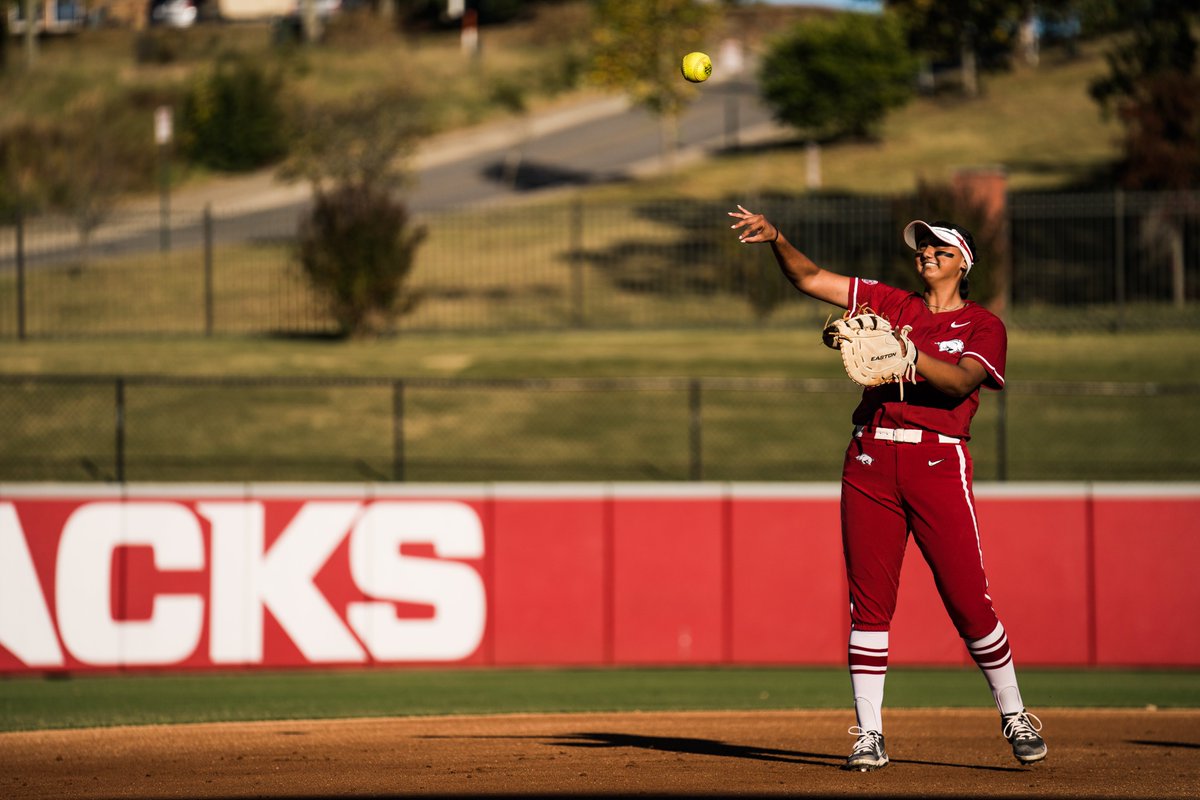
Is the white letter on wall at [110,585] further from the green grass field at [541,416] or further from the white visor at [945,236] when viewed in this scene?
the white visor at [945,236]

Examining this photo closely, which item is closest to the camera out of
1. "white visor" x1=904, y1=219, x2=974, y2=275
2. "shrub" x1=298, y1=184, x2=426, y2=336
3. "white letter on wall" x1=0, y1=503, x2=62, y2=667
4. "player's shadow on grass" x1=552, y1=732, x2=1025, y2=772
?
"white visor" x1=904, y1=219, x2=974, y2=275

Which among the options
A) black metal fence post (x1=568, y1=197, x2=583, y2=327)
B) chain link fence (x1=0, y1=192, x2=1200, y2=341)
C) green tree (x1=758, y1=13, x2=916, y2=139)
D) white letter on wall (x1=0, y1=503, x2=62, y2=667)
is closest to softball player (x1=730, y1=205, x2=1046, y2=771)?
white letter on wall (x1=0, y1=503, x2=62, y2=667)

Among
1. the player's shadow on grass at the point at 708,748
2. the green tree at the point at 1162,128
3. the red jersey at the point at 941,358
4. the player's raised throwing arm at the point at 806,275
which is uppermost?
the green tree at the point at 1162,128

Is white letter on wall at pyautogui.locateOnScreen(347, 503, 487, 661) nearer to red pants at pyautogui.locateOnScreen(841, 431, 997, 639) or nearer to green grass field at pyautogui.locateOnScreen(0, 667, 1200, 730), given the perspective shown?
green grass field at pyautogui.locateOnScreen(0, 667, 1200, 730)

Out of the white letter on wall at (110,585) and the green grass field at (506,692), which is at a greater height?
the white letter on wall at (110,585)

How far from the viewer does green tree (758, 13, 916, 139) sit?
40469mm

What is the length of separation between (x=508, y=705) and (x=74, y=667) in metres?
3.50

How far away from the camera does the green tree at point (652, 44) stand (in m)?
37.7

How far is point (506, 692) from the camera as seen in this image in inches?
409

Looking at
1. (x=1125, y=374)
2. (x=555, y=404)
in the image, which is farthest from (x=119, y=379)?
(x=1125, y=374)

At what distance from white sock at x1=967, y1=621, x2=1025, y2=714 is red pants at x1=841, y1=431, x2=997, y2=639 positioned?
0.05 metres

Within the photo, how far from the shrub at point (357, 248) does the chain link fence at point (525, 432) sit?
2566 mm

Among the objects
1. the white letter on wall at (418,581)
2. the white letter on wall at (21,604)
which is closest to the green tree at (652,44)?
the white letter on wall at (418,581)

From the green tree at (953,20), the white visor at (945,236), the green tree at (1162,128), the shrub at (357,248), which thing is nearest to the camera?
the white visor at (945,236)
